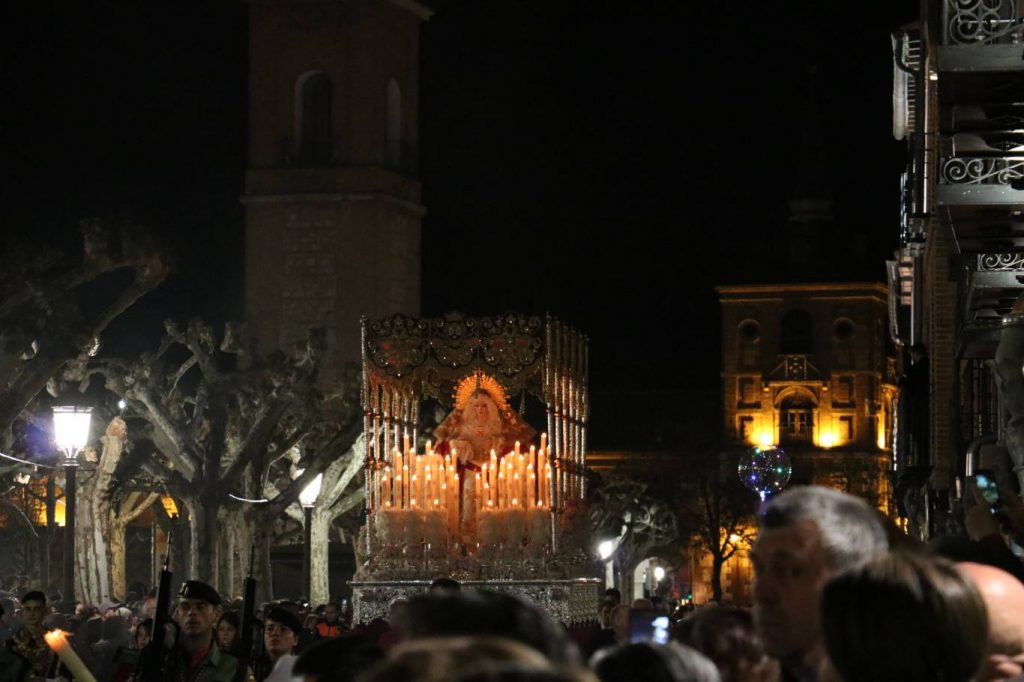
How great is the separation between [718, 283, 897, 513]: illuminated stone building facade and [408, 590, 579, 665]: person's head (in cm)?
11140

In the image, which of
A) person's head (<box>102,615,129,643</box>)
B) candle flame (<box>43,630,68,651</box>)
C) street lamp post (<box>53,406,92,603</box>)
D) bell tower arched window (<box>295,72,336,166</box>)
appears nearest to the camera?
candle flame (<box>43,630,68,651</box>)

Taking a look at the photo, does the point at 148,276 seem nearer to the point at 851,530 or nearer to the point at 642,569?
the point at 851,530

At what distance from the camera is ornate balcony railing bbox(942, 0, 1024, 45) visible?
14.6m

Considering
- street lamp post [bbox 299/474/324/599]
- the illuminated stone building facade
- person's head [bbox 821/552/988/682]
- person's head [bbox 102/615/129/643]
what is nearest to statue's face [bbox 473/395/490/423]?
person's head [bbox 102/615/129/643]

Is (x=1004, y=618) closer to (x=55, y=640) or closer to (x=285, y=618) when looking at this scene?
(x=55, y=640)

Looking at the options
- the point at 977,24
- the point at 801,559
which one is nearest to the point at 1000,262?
the point at 977,24

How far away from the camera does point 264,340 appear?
254 feet

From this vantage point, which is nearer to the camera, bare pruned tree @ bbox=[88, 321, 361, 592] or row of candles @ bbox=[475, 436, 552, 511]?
row of candles @ bbox=[475, 436, 552, 511]

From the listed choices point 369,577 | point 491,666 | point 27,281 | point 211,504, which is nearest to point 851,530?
point 491,666

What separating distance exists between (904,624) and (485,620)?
0.84 meters

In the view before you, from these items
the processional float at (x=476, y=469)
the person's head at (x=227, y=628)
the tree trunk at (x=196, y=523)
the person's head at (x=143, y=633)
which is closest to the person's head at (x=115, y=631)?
the person's head at (x=143, y=633)

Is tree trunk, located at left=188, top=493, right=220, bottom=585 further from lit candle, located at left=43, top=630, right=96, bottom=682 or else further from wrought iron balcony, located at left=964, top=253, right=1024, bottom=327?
lit candle, located at left=43, top=630, right=96, bottom=682

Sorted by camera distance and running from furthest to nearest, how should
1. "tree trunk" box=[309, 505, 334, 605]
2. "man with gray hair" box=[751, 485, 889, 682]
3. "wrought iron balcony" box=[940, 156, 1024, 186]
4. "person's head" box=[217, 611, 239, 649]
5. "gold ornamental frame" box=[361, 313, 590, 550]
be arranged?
1. "tree trunk" box=[309, 505, 334, 605]
2. "gold ornamental frame" box=[361, 313, 590, 550]
3. "person's head" box=[217, 611, 239, 649]
4. "wrought iron balcony" box=[940, 156, 1024, 186]
5. "man with gray hair" box=[751, 485, 889, 682]

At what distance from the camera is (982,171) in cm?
1506
